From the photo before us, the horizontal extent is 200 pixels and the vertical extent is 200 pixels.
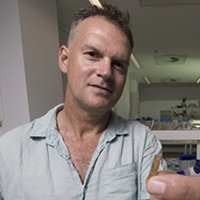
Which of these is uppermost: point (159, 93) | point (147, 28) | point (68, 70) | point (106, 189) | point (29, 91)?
point (147, 28)

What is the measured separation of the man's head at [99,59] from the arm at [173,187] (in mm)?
405

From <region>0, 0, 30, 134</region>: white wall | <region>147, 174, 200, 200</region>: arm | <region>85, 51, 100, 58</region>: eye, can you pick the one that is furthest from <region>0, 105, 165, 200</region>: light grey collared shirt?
<region>0, 0, 30, 134</region>: white wall

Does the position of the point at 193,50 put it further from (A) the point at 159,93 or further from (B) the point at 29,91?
(A) the point at 159,93

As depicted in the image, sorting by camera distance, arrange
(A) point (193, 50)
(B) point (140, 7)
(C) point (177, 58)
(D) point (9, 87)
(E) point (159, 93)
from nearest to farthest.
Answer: (D) point (9, 87) → (B) point (140, 7) → (A) point (193, 50) → (C) point (177, 58) → (E) point (159, 93)

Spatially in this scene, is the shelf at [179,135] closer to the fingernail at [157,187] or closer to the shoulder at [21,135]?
the shoulder at [21,135]

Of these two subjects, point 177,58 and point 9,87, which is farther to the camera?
point 177,58

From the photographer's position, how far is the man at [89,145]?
0.66 m

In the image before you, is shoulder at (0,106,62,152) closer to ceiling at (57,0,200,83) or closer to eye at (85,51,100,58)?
eye at (85,51,100,58)

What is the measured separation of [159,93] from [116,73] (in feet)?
27.5

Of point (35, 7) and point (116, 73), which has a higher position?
point (35, 7)

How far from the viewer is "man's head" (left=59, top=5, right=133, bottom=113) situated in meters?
0.66

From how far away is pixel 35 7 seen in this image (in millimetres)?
1438

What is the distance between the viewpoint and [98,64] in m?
0.67

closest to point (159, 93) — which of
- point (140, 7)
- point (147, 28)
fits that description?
point (147, 28)
